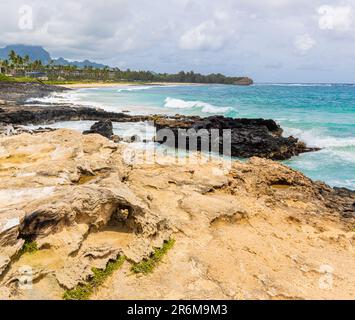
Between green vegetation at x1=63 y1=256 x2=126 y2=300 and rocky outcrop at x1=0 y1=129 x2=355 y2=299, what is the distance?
0.40 ft

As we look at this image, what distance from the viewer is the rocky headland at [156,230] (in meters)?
8.41

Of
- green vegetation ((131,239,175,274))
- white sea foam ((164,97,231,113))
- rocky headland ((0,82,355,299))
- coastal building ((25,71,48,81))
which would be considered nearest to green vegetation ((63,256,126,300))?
rocky headland ((0,82,355,299))

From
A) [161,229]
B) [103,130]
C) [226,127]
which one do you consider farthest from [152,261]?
[226,127]

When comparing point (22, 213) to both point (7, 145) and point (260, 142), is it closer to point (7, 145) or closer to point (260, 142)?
point (7, 145)

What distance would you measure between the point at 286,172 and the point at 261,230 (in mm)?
5913

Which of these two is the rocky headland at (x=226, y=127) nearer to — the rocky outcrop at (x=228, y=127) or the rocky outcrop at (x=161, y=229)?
the rocky outcrop at (x=228, y=127)

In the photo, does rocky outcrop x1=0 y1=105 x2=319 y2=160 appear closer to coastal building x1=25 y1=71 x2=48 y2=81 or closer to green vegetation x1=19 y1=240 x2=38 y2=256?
green vegetation x1=19 y1=240 x2=38 y2=256

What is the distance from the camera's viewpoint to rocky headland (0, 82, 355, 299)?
8414 mm

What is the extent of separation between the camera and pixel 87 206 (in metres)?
9.89

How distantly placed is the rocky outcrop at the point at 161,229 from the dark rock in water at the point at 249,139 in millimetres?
11742

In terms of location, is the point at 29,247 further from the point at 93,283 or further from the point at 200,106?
the point at 200,106

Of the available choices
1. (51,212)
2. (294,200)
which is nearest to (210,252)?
(51,212)

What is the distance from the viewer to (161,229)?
1051 cm

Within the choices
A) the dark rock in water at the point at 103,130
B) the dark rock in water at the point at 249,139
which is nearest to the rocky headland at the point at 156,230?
the dark rock in water at the point at 249,139
